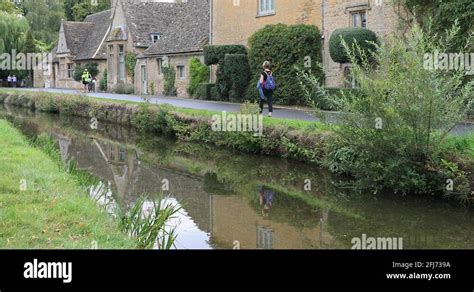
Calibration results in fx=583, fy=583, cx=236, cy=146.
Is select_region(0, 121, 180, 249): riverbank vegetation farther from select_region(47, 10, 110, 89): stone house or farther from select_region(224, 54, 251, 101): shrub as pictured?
select_region(47, 10, 110, 89): stone house

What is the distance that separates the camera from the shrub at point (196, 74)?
34.7 m

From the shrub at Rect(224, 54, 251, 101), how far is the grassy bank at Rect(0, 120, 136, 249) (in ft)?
60.5

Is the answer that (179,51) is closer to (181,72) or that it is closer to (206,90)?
(181,72)

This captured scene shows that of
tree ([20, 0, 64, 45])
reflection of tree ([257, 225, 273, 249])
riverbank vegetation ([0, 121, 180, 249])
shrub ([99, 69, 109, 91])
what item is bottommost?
reflection of tree ([257, 225, 273, 249])

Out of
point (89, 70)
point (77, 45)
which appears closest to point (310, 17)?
point (89, 70)

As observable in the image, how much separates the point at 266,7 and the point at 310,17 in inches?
141

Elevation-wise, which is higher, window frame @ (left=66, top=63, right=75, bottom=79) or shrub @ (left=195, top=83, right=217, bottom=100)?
window frame @ (left=66, top=63, right=75, bottom=79)

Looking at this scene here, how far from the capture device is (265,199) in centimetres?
1265

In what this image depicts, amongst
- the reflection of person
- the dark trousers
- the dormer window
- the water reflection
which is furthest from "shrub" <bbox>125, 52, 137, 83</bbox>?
the reflection of person

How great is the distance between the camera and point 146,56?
40.7m

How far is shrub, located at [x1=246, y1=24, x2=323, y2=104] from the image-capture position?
26.4m

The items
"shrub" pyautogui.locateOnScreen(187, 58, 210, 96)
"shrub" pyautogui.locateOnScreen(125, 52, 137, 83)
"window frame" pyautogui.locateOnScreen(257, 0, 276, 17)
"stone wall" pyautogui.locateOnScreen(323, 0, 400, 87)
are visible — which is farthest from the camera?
"shrub" pyautogui.locateOnScreen(125, 52, 137, 83)

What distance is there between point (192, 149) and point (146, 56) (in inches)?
895
